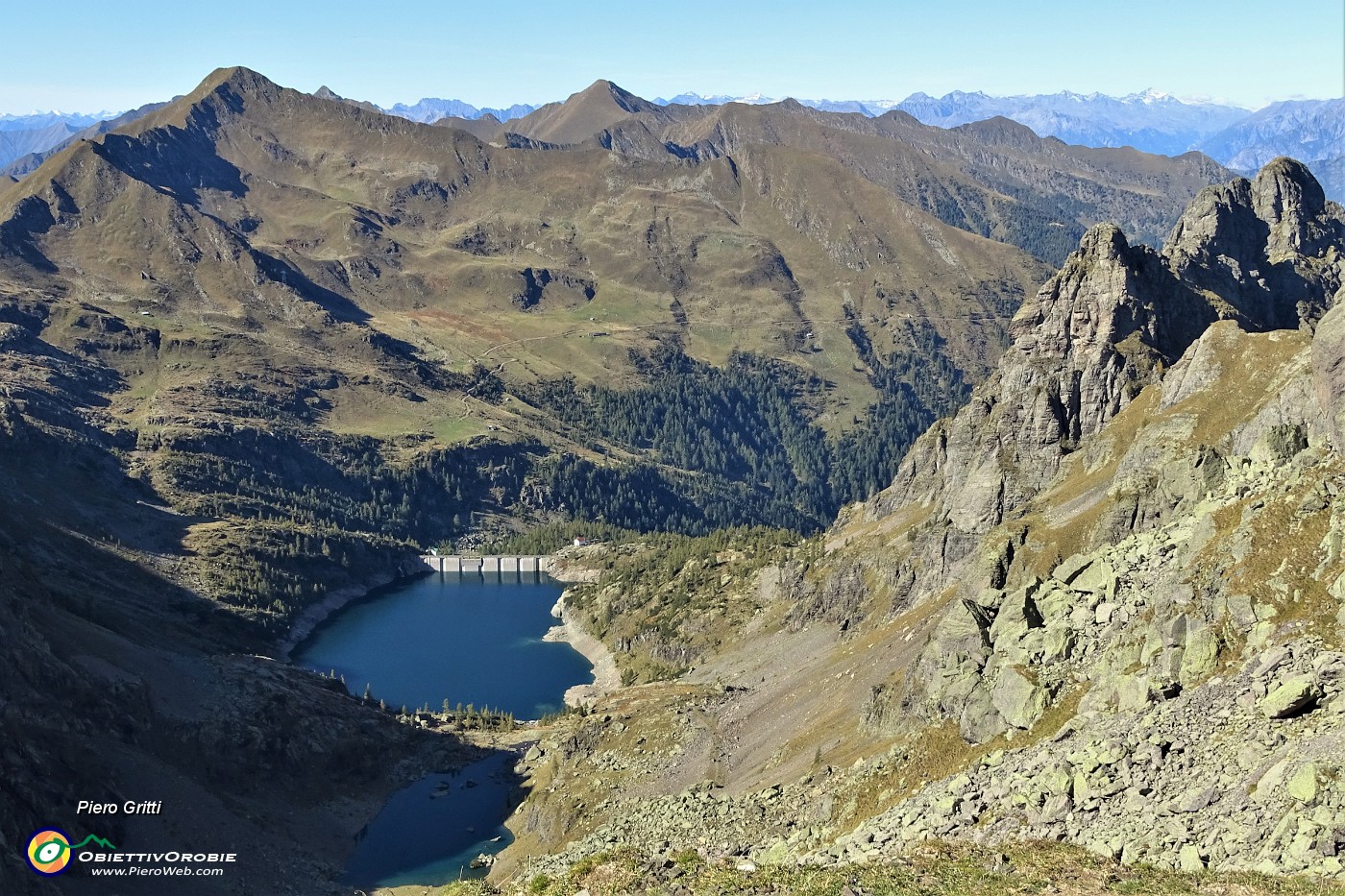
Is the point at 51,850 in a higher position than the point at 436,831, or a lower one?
higher

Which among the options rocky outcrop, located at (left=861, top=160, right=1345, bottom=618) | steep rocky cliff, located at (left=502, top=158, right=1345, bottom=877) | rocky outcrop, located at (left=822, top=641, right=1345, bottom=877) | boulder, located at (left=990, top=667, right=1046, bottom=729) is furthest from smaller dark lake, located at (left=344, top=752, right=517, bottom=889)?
rocky outcrop, located at (left=822, top=641, right=1345, bottom=877)

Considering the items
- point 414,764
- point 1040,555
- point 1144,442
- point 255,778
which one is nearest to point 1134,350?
point 1144,442

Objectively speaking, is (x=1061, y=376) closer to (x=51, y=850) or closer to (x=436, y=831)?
(x=436, y=831)

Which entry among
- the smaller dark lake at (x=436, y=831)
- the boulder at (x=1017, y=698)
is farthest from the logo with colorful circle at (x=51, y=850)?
the boulder at (x=1017, y=698)

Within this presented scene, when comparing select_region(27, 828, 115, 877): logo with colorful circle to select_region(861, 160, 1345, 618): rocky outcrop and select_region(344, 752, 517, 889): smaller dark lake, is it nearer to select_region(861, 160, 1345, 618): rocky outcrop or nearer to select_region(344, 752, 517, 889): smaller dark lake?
select_region(344, 752, 517, 889): smaller dark lake

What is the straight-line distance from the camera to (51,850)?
4855 inches

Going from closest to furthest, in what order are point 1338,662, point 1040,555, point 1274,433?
1. point 1338,662
2. point 1274,433
3. point 1040,555

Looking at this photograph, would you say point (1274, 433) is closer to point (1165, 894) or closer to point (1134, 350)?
point (1165, 894)

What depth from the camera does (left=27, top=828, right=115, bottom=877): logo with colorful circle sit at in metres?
120

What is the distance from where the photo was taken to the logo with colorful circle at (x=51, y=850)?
120 m

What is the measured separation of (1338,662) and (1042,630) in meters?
32.7

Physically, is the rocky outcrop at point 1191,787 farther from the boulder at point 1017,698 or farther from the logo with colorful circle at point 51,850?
the logo with colorful circle at point 51,850

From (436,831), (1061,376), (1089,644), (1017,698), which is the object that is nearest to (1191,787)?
(1017,698)

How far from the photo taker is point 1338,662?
65438 mm
